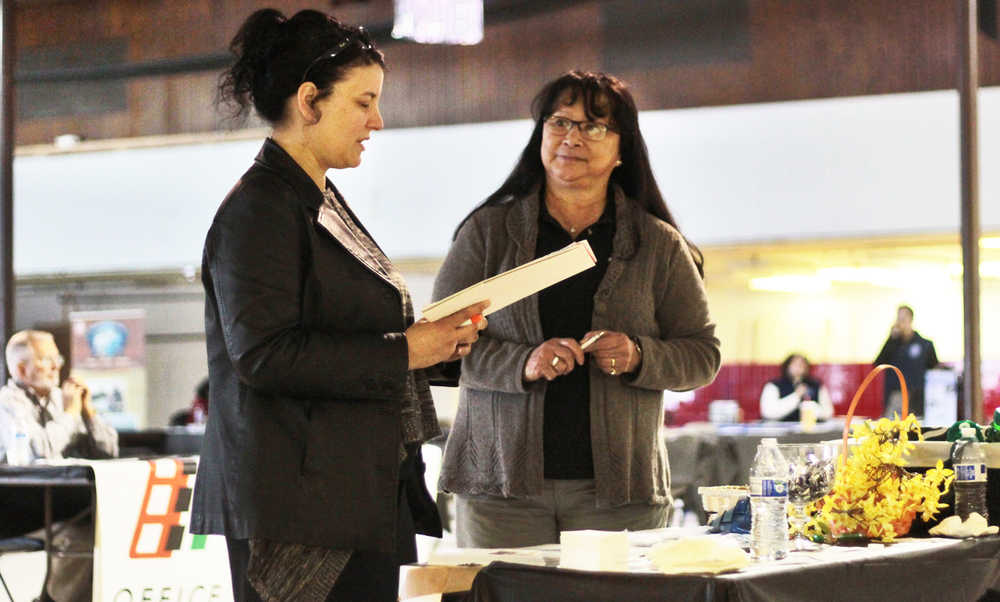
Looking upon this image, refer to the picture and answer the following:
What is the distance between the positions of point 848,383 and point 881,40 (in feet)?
8.91

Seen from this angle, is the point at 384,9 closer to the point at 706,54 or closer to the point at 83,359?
the point at 706,54

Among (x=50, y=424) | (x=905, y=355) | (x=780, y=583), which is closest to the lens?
(x=780, y=583)

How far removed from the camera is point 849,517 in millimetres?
2209

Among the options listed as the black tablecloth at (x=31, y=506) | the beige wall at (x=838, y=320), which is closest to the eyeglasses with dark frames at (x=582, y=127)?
the black tablecloth at (x=31, y=506)

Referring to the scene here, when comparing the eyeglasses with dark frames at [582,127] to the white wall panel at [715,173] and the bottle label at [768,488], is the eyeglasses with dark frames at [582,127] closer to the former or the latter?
the bottle label at [768,488]

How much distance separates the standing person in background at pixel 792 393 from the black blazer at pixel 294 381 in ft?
23.8

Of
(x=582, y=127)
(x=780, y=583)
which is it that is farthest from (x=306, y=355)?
(x=582, y=127)

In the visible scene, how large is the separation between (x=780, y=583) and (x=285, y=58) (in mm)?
988

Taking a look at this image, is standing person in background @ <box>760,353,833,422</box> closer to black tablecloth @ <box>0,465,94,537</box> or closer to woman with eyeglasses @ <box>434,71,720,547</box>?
black tablecloth @ <box>0,465,94,537</box>

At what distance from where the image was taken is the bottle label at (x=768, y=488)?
6.52 ft

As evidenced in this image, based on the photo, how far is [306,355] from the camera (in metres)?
1.65

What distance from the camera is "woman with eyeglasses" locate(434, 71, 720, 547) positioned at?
8.00ft

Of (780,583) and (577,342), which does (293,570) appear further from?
(577,342)

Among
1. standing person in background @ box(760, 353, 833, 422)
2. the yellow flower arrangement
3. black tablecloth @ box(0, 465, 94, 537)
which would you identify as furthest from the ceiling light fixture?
the yellow flower arrangement
